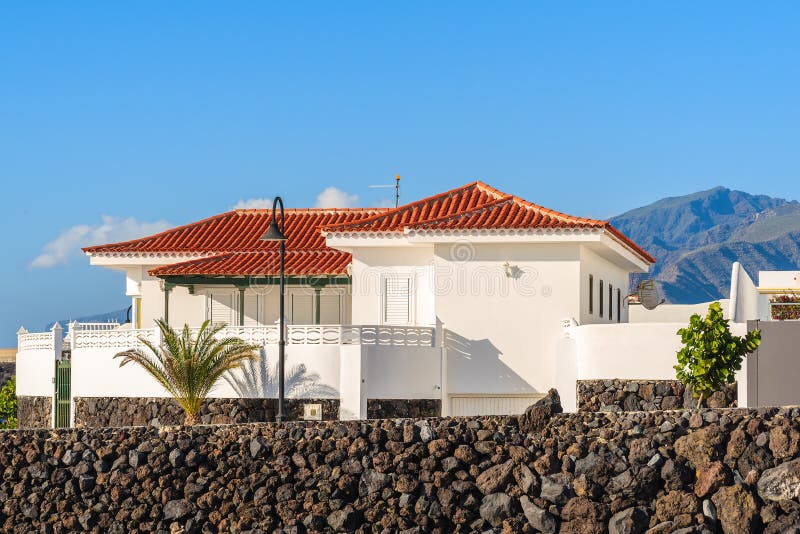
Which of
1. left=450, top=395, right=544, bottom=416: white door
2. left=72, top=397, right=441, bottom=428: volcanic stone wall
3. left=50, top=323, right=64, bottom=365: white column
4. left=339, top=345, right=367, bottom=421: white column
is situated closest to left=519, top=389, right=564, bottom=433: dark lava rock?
left=339, top=345, right=367, bottom=421: white column

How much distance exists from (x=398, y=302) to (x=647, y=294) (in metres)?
13.5

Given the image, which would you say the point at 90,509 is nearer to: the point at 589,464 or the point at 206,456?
the point at 206,456

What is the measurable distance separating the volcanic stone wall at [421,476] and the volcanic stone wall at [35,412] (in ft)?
24.2

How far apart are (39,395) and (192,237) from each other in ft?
21.8

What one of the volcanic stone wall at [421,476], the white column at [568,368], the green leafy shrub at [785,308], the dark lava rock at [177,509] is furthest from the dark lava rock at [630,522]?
the green leafy shrub at [785,308]

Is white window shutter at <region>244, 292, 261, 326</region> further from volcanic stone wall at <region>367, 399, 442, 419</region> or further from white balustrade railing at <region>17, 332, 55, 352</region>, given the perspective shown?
volcanic stone wall at <region>367, 399, 442, 419</region>

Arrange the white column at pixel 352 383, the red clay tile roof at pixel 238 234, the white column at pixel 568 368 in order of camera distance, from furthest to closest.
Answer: the red clay tile roof at pixel 238 234, the white column at pixel 352 383, the white column at pixel 568 368

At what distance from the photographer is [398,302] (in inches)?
1294

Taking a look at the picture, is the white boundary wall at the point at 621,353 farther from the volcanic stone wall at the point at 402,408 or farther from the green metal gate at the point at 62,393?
the green metal gate at the point at 62,393

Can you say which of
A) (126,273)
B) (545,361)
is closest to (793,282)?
(545,361)

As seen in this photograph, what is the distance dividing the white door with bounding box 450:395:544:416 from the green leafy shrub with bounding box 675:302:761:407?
20.9 feet

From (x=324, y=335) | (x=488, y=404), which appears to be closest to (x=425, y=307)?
(x=488, y=404)

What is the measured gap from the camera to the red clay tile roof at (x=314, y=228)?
3162cm

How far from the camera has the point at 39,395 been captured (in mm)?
34781
